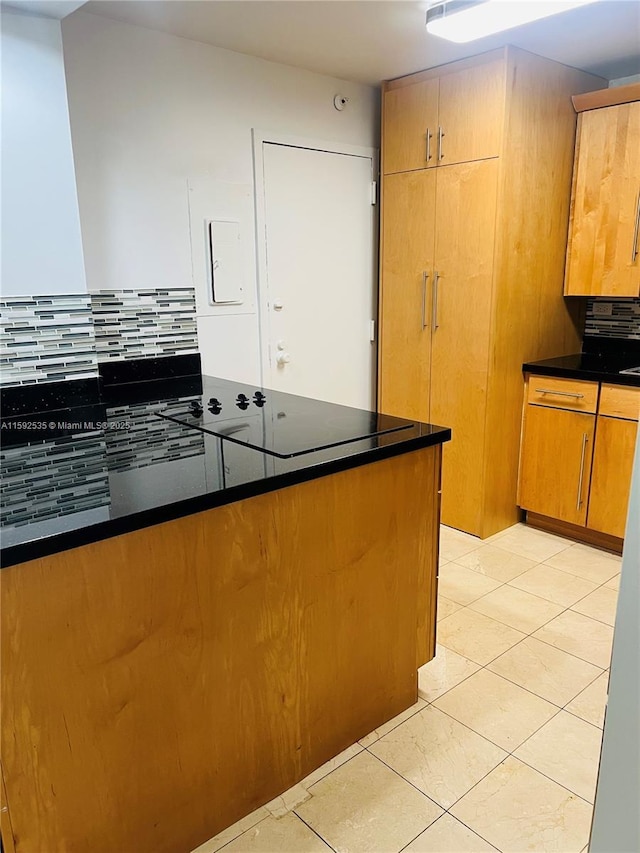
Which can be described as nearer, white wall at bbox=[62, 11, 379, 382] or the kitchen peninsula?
the kitchen peninsula

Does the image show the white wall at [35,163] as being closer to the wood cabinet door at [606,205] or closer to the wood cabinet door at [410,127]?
the wood cabinet door at [410,127]

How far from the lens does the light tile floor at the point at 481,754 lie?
152cm

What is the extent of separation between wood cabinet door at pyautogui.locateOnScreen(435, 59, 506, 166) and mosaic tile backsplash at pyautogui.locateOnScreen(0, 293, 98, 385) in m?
1.92

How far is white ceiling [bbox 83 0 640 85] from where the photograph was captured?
225 cm

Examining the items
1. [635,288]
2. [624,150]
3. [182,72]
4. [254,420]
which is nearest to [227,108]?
[182,72]

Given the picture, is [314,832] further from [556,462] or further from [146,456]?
[556,462]

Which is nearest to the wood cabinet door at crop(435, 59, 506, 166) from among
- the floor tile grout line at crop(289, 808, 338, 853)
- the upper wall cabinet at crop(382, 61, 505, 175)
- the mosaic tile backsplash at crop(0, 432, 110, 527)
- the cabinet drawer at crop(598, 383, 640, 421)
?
the upper wall cabinet at crop(382, 61, 505, 175)

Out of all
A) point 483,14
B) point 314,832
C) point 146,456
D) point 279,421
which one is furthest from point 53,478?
point 483,14

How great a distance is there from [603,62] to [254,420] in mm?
2508

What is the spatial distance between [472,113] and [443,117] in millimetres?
176

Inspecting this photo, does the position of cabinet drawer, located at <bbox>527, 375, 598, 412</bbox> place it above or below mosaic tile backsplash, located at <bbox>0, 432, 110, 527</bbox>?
below

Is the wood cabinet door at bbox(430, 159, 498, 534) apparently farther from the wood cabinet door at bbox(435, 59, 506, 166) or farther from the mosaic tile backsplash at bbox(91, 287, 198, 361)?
the mosaic tile backsplash at bbox(91, 287, 198, 361)

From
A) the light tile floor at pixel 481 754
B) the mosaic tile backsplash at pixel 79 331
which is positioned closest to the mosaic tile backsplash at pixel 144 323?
the mosaic tile backsplash at pixel 79 331

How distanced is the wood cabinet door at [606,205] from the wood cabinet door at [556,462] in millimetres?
674
